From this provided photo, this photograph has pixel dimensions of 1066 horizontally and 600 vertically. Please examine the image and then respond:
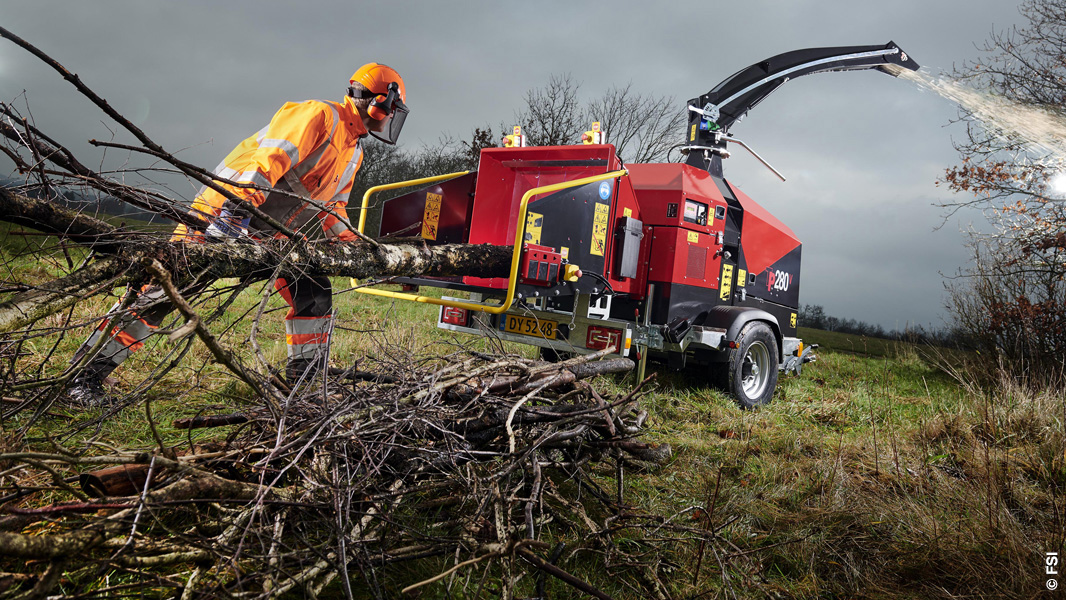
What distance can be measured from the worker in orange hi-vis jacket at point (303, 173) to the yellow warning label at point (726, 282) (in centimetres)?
329

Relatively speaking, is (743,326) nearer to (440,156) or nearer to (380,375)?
(380,375)

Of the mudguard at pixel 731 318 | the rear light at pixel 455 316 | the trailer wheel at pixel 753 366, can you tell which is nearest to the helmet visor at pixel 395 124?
the rear light at pixel 455 316

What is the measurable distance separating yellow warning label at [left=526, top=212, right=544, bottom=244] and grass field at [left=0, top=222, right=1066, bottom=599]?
1.05m

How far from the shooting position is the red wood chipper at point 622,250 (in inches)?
174

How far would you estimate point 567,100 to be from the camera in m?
23.3

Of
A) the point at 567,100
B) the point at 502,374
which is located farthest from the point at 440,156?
the point at 502,374

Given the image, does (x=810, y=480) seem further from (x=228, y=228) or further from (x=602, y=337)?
(x=228, y=228)

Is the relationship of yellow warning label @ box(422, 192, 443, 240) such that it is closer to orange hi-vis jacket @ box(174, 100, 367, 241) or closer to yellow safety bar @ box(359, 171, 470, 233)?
yellow safety bar @ box(359, 171, 470, 233)

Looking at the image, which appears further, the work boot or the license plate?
the license plate

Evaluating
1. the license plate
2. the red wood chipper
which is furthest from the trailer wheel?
the license plate

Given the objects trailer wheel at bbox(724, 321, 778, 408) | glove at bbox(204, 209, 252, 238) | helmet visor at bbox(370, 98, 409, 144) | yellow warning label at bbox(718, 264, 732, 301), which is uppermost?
helmet visor at bbox(370, 98, 409, 144)

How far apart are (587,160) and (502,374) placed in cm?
242

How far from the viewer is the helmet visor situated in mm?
4992

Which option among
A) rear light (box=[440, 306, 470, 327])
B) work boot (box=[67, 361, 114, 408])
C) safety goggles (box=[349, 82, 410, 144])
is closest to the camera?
work boot (box=[67, 361, 114, 408])
